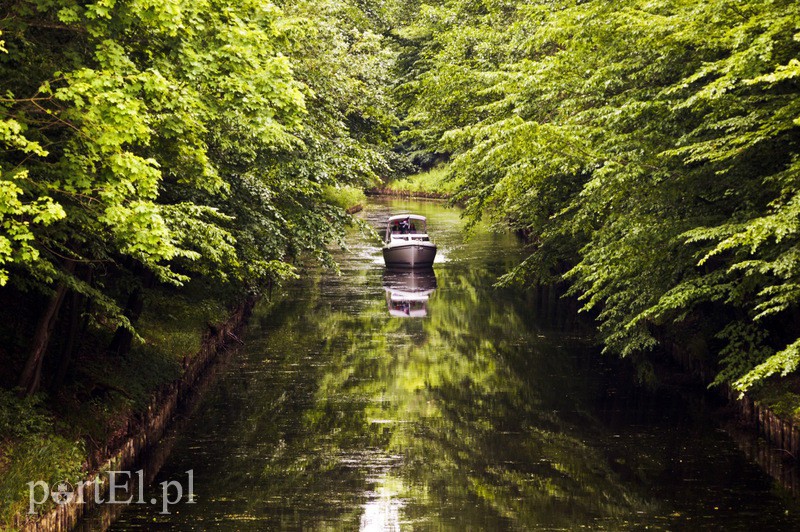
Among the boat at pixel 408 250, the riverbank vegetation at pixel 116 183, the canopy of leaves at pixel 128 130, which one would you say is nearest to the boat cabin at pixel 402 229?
the boat at pixel 408 250

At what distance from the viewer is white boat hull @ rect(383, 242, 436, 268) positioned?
39.6 m

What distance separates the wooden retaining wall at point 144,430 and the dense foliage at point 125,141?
157cm

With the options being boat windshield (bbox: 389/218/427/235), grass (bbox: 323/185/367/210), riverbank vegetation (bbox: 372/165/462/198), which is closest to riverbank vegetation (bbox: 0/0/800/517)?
boat windshield (bbox: 389/218/427/235)

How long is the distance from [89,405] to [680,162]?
11.4 meters

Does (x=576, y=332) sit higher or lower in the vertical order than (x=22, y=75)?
lower

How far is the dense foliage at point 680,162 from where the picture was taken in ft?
43.8

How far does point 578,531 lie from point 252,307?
2036 centimetres

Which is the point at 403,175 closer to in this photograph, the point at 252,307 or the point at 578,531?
the point at 252,307

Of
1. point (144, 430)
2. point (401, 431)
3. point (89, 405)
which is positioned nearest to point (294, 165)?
point (401, 431)

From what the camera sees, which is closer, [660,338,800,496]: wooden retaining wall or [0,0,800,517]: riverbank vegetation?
[0,0,800,517]: riverbank vegetation

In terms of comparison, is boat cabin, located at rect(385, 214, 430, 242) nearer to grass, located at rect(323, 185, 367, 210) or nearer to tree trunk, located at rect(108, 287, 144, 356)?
grass, located at rect(323, 185, 367, 210)

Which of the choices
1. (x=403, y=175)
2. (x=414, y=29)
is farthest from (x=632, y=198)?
(x=414, y=29)

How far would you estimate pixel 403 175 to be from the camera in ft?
101

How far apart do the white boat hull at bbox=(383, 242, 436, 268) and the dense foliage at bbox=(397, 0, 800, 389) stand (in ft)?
50.9
